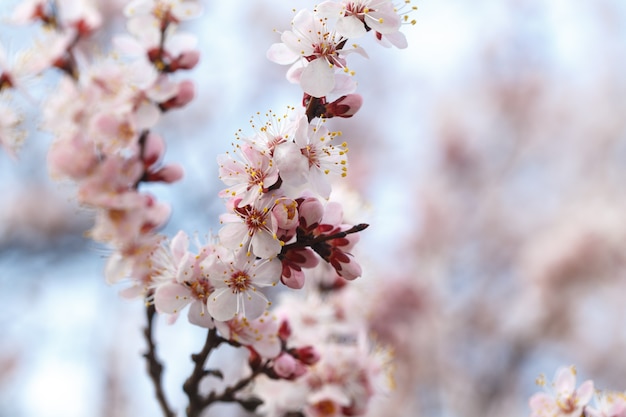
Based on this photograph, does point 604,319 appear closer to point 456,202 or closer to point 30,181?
point 456,202

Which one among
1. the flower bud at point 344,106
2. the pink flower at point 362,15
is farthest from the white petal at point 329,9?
the flower bud at point 344,106

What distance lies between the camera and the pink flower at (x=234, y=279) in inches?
32.9

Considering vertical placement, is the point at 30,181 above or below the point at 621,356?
below

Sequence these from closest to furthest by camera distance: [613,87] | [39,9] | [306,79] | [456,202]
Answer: [306,79]
[39,9]
[456,202]
[613,87]

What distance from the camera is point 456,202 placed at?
14.9 ft

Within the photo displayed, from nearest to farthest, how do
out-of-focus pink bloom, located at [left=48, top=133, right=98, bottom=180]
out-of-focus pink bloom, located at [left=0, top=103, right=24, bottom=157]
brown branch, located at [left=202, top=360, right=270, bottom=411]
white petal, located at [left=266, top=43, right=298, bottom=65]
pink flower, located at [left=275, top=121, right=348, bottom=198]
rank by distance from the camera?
pink flower, located at [left=275, top=121, right=348, bottom=198]
white petal, located at [left=266, top=43, right=298, bottom=65]
brown branch, located at [left=202, top=360, right=270, bottom=411]
out-of-focus pink bloom, located at [left=48, top=133, right=98, bottom=180]
out-of-focus pink bloom, located at [left=0, top=103, right=24, bottom=157]

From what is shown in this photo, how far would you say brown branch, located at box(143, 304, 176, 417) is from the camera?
106 centimetres

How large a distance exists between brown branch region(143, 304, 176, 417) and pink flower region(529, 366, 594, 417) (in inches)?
22.6

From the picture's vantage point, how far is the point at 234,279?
843mm

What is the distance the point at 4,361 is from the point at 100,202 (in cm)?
359

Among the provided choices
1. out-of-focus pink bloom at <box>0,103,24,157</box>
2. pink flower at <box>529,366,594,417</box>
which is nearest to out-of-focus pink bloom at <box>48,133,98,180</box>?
out-of-focus pink bloom at <box>0,103,24,157</box>

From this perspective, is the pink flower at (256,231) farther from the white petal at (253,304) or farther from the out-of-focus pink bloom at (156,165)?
the out-of-focus pink bloom at (156,165)

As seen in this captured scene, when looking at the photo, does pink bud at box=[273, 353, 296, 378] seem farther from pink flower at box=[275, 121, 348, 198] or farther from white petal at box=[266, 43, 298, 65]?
white petal at box=[266, 43, 298, 65]

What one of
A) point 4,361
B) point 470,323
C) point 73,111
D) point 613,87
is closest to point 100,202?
point 73,111
